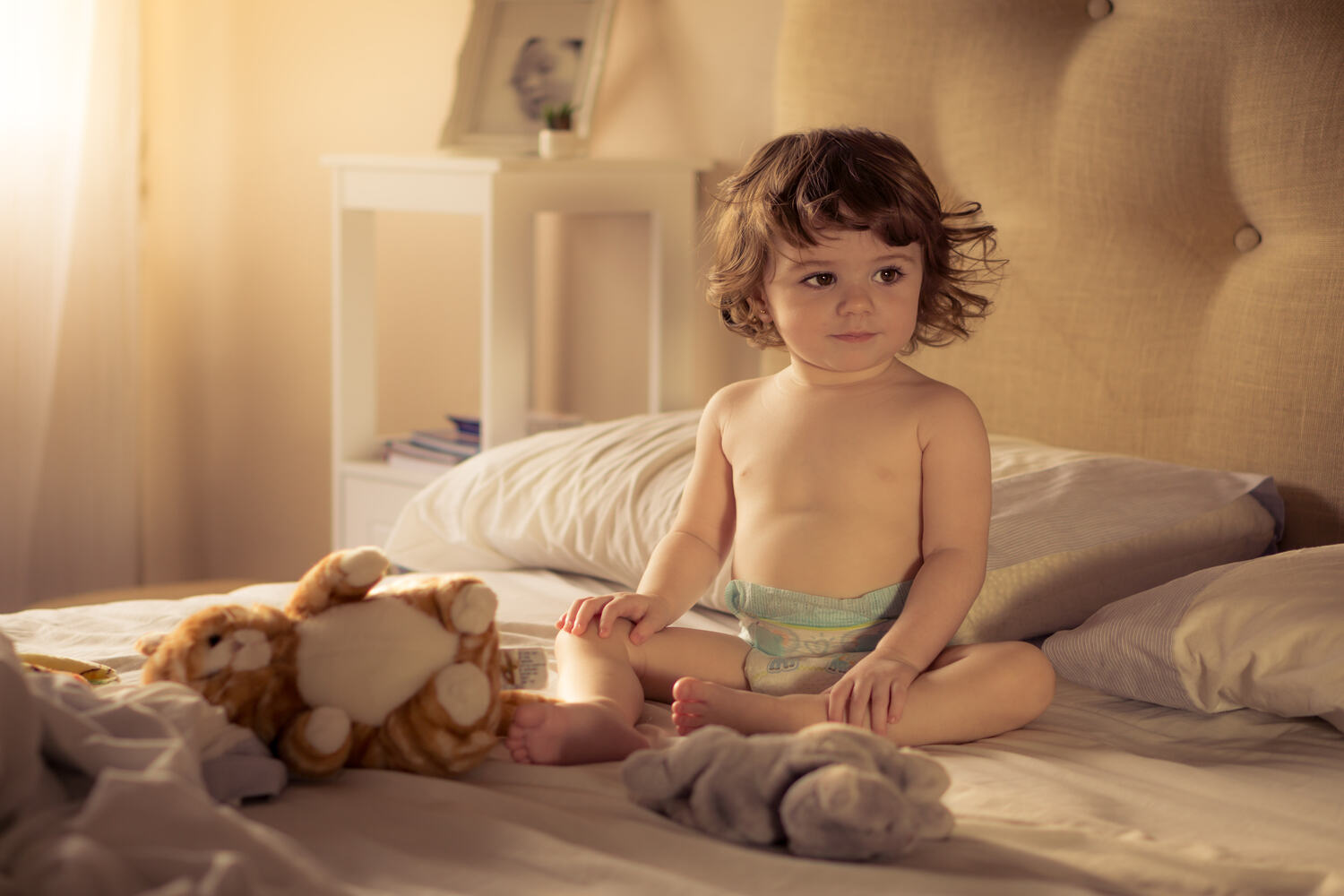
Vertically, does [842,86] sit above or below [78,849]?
above

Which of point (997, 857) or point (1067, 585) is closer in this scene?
point (997, 857)

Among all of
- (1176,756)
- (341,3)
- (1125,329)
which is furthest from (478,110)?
(1176,756)

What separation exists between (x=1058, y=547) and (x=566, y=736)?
540 millimetres

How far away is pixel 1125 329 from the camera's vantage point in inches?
59.8

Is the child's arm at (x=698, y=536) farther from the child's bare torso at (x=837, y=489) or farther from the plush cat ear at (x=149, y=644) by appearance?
the plush cat ear at (x=149, y=644)

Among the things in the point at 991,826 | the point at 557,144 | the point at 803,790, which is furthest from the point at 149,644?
the point at 557,144

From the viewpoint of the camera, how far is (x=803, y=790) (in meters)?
0.71

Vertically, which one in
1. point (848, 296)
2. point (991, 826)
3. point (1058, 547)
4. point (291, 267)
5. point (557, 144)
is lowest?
point (991, 826)

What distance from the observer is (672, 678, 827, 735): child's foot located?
0.96 m

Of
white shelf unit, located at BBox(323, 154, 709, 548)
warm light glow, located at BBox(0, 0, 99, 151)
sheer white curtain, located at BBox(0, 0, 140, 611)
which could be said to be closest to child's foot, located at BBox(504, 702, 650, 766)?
white shelf unit, located at BBox(323, 154, 709, 548)

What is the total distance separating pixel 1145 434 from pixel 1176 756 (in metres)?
0.62

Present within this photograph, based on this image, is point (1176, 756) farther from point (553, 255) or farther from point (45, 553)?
point (45, 553)

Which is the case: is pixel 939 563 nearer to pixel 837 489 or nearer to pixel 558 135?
pixel 837 489

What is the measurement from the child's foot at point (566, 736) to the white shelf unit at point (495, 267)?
1.11 metres
